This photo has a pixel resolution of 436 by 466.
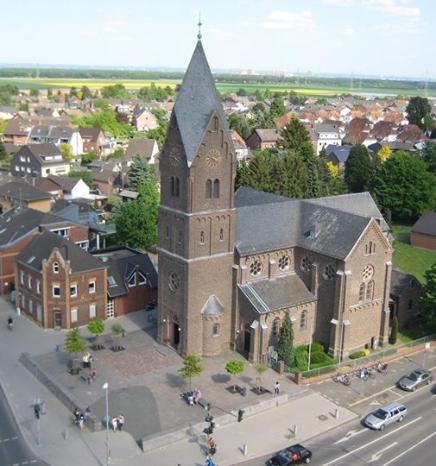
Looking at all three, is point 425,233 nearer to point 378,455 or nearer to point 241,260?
point 241,260

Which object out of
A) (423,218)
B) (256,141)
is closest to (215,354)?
(423,218)

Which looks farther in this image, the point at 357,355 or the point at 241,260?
the point at 357,355

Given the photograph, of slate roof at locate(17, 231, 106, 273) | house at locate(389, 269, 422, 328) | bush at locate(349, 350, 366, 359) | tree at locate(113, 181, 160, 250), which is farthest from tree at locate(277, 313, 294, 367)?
tree at locate(113, 181, 160, 250)

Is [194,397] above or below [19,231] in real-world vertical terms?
below

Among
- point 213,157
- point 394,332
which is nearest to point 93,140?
point 213,157

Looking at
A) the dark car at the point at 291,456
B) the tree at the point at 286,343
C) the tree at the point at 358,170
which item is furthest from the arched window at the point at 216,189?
the tree at the point at 358,170

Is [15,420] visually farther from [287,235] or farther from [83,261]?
[287,235]

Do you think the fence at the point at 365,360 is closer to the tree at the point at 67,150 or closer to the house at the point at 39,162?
the house at the point at 39,162

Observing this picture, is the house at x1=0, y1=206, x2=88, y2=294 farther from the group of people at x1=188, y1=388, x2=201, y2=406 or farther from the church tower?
the group of people at x1=188, y1=388, x2=201, y2=406
